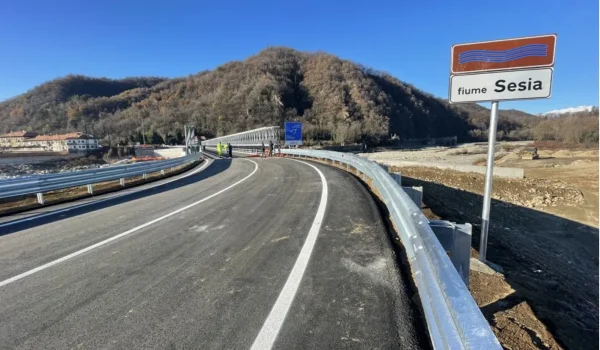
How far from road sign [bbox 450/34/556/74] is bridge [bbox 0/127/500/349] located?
2292 mm

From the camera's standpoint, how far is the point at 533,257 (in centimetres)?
873

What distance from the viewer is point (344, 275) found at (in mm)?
3424

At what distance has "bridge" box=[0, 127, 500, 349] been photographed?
7.70 ft

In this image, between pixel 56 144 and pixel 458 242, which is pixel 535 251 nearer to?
pixel 458 242

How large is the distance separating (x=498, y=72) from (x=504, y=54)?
257 millimetres

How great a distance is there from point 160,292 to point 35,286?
155 cm

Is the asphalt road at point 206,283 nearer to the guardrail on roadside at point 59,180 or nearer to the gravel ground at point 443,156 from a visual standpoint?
the guardrail on roadside at point 59,180

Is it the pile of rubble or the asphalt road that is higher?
the asphalt road

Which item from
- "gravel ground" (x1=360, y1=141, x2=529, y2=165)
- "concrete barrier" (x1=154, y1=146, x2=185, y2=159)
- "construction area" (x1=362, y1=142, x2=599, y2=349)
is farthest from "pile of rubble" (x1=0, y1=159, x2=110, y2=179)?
"gravel ground" (x1=360, y1=141, x2=529, y2=165)

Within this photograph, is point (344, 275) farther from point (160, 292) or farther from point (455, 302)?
point (160, 292)

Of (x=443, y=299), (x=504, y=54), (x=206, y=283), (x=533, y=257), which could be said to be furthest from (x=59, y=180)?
(x=533, y=257)

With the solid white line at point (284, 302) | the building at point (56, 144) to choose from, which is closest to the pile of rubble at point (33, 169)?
the solid white line at point (284, 302)

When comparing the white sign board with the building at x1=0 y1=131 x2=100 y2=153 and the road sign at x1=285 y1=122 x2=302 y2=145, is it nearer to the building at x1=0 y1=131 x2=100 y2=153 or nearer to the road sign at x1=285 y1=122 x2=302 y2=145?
the road sign at x1=285 y1=122 x2=302 y2=145

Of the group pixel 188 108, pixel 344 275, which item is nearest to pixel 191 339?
pixel 344 275
